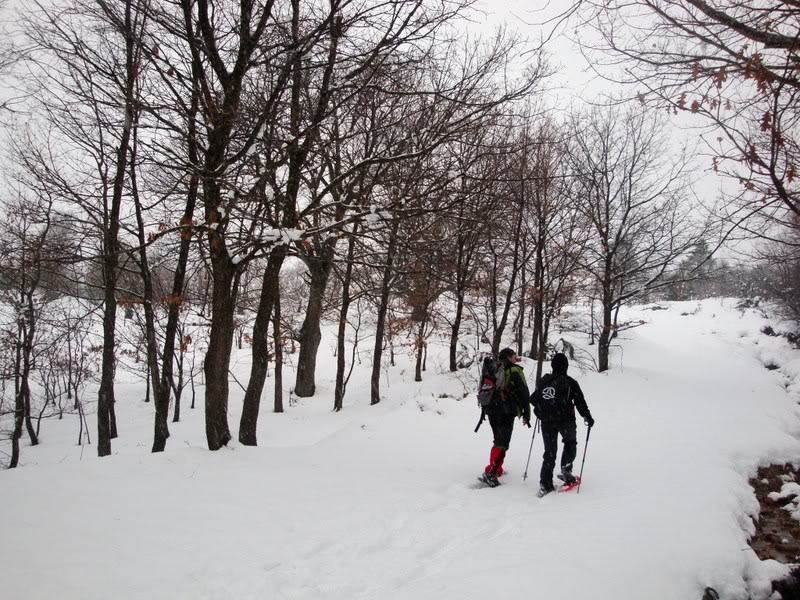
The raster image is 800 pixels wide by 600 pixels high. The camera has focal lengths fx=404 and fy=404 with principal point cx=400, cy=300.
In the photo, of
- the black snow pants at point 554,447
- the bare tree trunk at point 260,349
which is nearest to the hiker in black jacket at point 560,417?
the black snow pants at point 554,447

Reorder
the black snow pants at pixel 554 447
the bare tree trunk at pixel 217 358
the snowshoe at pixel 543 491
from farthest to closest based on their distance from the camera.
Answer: the bare tree trunk at pixel 217 358, the black snow pants at pixel 554 447, the snowshoe at pixel 543 491

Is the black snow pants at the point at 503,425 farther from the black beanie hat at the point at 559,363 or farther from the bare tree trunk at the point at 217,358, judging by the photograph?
the bare tree trunk at the point at 217,358

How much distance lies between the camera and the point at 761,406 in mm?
10812

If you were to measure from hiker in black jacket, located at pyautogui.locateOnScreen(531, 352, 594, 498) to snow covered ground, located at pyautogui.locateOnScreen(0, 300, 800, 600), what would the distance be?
34 cm

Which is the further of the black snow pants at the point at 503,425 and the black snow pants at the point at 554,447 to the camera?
the black snow pants at the point at 503,425

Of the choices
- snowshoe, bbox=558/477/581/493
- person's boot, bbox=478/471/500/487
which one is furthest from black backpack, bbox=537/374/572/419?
person's boot, bbox=478/471/500/487

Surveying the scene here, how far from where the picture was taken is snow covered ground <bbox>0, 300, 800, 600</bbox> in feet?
10.3

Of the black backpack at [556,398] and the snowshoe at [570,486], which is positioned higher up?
the black backpack at [556,398]

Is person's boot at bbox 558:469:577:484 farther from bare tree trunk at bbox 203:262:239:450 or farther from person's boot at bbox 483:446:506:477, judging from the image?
bare tree trunk at bbox 203:262:239:450

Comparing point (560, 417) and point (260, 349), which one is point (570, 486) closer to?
point (560, 417)

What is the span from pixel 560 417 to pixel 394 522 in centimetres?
257

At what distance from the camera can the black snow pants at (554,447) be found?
209 inches

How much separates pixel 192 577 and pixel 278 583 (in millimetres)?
697

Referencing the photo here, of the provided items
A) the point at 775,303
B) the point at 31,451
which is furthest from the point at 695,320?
the point at 31,451
